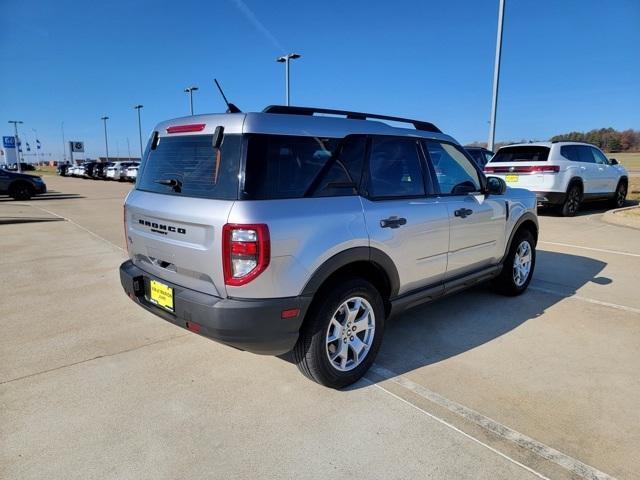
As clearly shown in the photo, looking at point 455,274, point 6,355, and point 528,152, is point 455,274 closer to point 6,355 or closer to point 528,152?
point 6,355

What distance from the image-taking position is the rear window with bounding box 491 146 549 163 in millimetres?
10469

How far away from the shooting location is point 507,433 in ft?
8.28

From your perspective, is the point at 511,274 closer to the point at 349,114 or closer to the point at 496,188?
the point at 496,188

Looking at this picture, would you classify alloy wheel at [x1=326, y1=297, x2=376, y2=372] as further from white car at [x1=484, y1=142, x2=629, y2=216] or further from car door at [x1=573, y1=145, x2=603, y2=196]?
car door at [x1=573, y1=145, x2=603, y2=196]

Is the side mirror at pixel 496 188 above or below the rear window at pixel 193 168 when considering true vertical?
below

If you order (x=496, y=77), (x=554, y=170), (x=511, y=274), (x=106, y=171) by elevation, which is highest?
(x=496, y=77)

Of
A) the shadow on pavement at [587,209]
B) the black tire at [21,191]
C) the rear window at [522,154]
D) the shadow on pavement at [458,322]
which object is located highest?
the rear window at [522,154]

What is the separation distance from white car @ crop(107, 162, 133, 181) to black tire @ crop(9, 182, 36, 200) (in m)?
16.7

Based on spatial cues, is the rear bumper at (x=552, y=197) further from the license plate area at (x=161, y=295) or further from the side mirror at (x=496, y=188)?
→ the license plate area at (x=161, y=295)

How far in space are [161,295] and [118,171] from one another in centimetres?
3714

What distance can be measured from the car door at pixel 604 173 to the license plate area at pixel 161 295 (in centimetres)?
1233

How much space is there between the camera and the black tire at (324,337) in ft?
9.18

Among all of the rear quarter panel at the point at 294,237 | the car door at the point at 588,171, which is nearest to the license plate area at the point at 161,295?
the rear quarter panel at the point at 294,237

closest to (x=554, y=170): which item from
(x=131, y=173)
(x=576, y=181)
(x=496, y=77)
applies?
(x=576, y=181)
